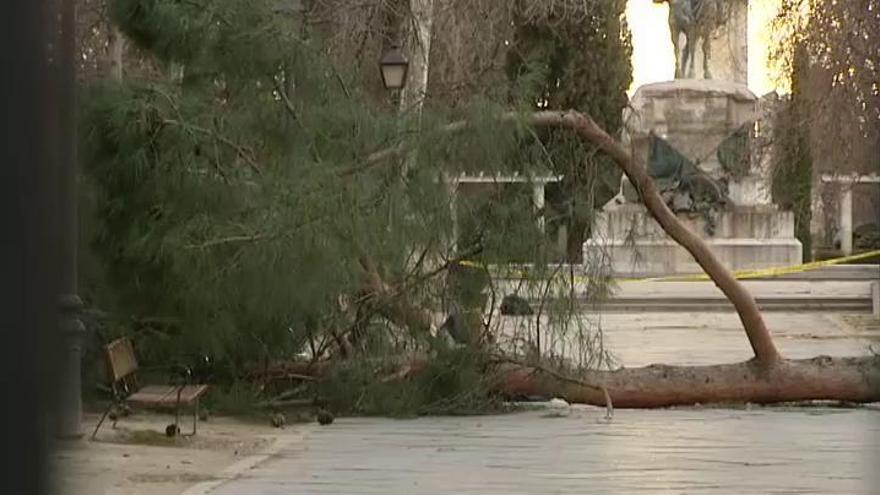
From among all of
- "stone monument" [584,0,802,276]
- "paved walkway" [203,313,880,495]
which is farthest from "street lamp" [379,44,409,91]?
"stone monument" [584,0,802,276]

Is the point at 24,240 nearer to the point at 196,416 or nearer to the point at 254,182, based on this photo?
the point at 196,416

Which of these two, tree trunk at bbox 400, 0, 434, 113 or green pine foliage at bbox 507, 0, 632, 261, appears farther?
tree trunk at bbox 400, 0, 434, 113

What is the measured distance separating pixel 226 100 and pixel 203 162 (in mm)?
735

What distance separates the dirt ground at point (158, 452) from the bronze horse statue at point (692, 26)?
2799 centimetres

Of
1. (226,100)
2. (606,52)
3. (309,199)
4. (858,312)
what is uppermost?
(606,52)

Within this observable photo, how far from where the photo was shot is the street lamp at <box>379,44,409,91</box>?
17.6 m

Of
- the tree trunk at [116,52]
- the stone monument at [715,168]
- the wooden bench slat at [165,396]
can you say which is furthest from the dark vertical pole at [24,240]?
the stone monument at [715,168]

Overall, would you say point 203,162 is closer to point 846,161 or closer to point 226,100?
point 226,100

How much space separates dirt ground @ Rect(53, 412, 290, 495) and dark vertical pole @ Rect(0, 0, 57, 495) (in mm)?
6610

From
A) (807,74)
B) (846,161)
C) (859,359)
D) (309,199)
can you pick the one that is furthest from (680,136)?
(309,199)

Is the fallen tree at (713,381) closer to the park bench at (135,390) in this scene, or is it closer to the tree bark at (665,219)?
the tree bark at (665,219)

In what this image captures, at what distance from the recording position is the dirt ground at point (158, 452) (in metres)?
9.67

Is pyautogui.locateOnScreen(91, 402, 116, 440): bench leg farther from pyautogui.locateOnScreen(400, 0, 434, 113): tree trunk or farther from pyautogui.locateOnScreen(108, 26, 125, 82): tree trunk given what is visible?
pyautogui.locateOnScreen(400, 0, 434, 113): tree trunk

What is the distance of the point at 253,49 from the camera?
13156 millimetres
